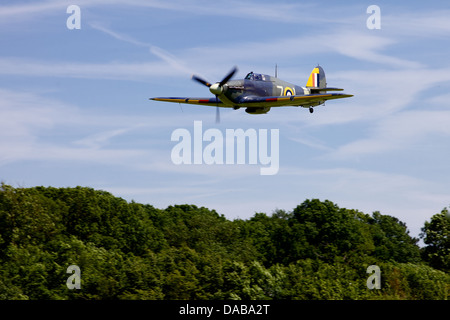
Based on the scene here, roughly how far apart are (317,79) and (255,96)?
56.8 feet

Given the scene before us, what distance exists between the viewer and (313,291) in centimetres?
6844

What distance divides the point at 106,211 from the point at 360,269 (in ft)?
129

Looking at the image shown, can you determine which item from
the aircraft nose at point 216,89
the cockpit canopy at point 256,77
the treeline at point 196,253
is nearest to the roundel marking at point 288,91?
the cockpit canopy at point 256,77

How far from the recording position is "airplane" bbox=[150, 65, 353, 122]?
54.0 meters

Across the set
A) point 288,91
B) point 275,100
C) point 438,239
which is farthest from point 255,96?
point 438,239

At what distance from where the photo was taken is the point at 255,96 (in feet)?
183

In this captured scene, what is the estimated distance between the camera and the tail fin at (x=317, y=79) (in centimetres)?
7075

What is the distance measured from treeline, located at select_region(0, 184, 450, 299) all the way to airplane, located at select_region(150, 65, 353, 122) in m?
20.7

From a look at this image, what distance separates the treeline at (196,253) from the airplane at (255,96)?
2066cm

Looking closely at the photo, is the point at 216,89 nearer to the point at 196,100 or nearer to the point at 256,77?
the point at 256,77
